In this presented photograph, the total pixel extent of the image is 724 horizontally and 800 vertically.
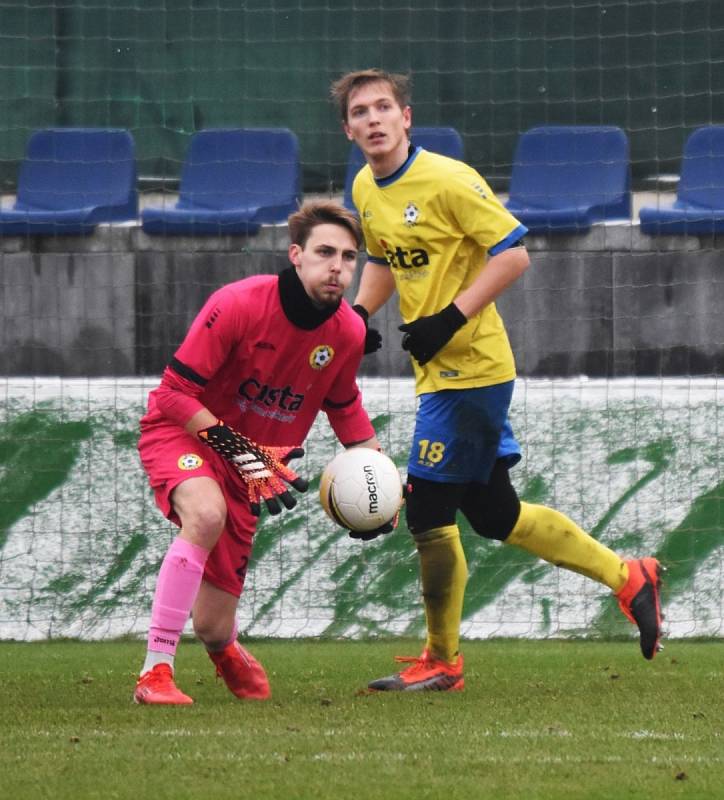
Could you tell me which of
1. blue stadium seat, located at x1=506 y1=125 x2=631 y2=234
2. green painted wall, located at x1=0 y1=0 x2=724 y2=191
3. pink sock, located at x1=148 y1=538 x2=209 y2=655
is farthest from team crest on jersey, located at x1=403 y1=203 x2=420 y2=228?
green painted wall, located at x1=0 y1=0 x2=724 y2=191

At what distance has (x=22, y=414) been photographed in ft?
27.4

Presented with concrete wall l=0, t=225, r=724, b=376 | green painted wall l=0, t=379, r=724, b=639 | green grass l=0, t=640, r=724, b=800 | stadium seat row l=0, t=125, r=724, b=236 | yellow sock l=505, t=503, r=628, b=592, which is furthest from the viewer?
stadium seat row l=0, t=125, r=724, b=236

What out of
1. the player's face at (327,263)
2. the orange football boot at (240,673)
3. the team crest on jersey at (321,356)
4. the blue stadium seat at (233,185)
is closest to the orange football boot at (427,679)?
the orange football boot at (240,673)

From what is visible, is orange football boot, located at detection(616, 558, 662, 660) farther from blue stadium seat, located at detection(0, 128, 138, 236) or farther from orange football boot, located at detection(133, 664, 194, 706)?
blue stadium seat, located at detection(0, 128, 138, 236)

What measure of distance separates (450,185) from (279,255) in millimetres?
3330

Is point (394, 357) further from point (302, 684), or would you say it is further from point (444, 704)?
point (444, 704)

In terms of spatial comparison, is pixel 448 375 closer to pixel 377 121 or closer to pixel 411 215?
pixel 411 215

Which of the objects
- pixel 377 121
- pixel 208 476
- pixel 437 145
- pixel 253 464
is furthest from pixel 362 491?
pixel 437 145

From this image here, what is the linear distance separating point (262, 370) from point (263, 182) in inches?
179

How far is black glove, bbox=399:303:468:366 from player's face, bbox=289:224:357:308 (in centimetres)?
28

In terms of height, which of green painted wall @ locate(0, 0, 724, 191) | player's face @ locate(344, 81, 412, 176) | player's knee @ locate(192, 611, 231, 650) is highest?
green painted wall @ locate(0, 0, 724, 191)

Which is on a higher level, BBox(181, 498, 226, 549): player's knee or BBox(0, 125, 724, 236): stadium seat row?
BBox(0, 125, 724, 236): stadium seat row

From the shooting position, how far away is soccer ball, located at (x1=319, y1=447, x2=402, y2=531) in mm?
5793

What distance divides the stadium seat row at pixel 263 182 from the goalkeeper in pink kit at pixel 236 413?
359 cm
